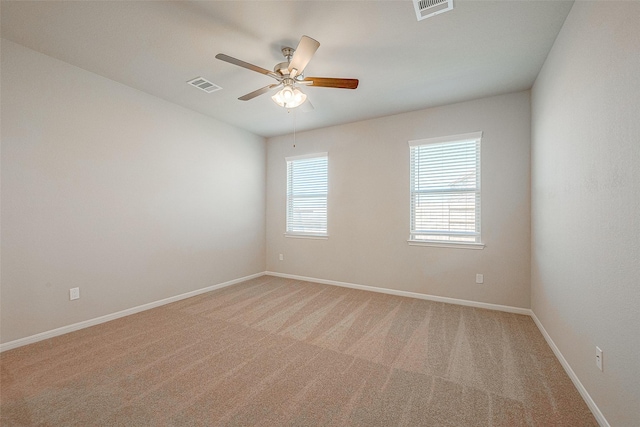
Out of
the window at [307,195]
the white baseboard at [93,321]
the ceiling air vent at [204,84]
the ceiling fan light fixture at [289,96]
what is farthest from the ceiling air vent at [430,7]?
the white baseboard at [93,321]

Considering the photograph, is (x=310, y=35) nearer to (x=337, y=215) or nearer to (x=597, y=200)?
(x=597, y=200)

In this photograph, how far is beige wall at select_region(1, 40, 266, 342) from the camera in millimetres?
2467

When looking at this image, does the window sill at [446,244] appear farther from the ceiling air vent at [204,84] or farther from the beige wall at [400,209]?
the ceiling air vent at [204,84]

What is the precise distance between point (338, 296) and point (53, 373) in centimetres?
307

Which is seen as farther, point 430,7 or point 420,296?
point 420,296

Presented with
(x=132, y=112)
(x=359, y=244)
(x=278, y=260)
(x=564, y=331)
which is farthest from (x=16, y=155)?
(x=564, y=331)

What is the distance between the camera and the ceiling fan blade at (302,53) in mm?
1915

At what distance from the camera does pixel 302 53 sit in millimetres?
2066

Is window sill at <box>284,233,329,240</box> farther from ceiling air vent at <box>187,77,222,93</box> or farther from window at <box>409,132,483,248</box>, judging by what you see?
ceiling air vent at <box>187,77,222,93</box>

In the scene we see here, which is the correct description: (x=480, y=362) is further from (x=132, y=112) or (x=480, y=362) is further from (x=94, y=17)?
(x=132, y=112)

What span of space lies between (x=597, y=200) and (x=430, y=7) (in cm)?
174

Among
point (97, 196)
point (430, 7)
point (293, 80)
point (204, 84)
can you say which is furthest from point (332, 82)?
point (97, 196)

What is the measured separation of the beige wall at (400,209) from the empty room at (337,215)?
0.03 m

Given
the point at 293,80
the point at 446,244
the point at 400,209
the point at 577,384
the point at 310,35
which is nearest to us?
the point at 577,384
